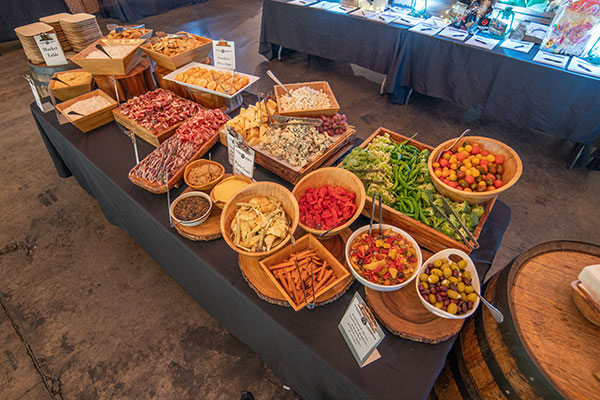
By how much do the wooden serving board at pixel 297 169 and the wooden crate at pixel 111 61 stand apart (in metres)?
1.64

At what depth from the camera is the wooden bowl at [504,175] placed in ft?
5.31

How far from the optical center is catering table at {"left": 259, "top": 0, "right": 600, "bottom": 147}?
3.52 m

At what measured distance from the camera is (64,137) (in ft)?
8.24

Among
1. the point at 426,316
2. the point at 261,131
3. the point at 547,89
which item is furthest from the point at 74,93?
the point at 547,89

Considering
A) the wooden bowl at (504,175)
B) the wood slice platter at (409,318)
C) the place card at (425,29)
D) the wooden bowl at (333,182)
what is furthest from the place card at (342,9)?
the wood slice platter at (409,318)

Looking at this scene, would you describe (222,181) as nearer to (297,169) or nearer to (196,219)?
(196,219)

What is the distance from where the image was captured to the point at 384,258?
1.45 m

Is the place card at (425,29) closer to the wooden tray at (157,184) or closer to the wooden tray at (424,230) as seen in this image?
the wooden tray at (424,230)

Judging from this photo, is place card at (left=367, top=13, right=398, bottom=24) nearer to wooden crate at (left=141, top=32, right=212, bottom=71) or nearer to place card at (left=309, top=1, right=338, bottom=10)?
place card at (left=309, top=1, right=338, bottom=10)

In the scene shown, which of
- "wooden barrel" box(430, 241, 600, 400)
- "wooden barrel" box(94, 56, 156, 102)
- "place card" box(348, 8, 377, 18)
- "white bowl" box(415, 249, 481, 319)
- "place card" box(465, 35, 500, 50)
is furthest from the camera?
"place card" box(348, 8, 377, 18)

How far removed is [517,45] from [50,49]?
17.5 feet

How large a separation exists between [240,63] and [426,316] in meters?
6.12

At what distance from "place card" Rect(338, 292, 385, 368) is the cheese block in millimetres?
800

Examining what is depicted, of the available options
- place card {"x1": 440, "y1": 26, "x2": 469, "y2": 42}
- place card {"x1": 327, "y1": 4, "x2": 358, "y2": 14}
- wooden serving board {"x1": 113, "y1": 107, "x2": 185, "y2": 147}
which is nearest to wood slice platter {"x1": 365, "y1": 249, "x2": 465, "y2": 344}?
wooden serving board {"x1": 113, "y1": 107, "x2": 185, "y2": 147}
